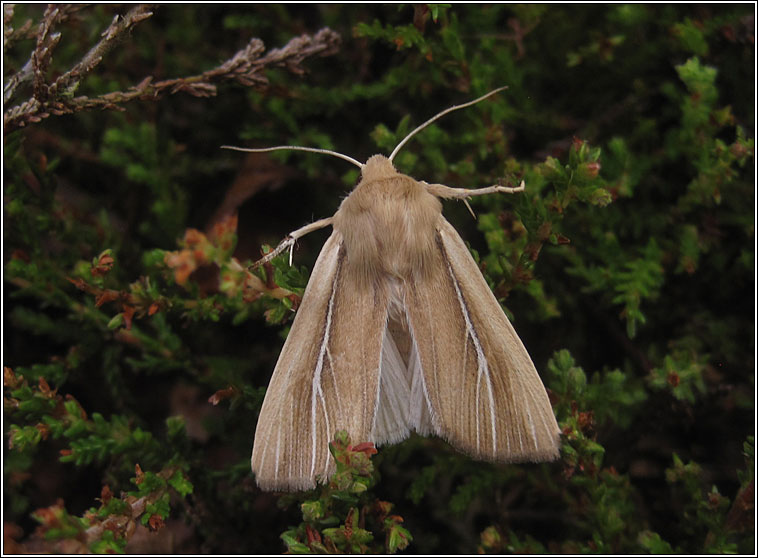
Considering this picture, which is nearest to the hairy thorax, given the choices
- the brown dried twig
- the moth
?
the moth

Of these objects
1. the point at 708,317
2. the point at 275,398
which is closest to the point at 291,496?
the point at 275,398

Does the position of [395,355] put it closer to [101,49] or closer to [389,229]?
[389,229]

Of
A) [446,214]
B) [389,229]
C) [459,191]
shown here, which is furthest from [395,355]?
[446,214]

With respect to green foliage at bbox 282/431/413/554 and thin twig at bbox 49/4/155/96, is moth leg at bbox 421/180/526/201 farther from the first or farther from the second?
thin twig at bbox 49/4/155/96

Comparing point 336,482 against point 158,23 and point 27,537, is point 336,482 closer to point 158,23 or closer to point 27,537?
point 27,537

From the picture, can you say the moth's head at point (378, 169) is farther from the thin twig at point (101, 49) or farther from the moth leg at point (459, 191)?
the thin twig at point (101, 49)

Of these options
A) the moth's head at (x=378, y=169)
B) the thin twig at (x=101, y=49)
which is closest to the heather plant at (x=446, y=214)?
the thin twig at (x=101, y=49)
